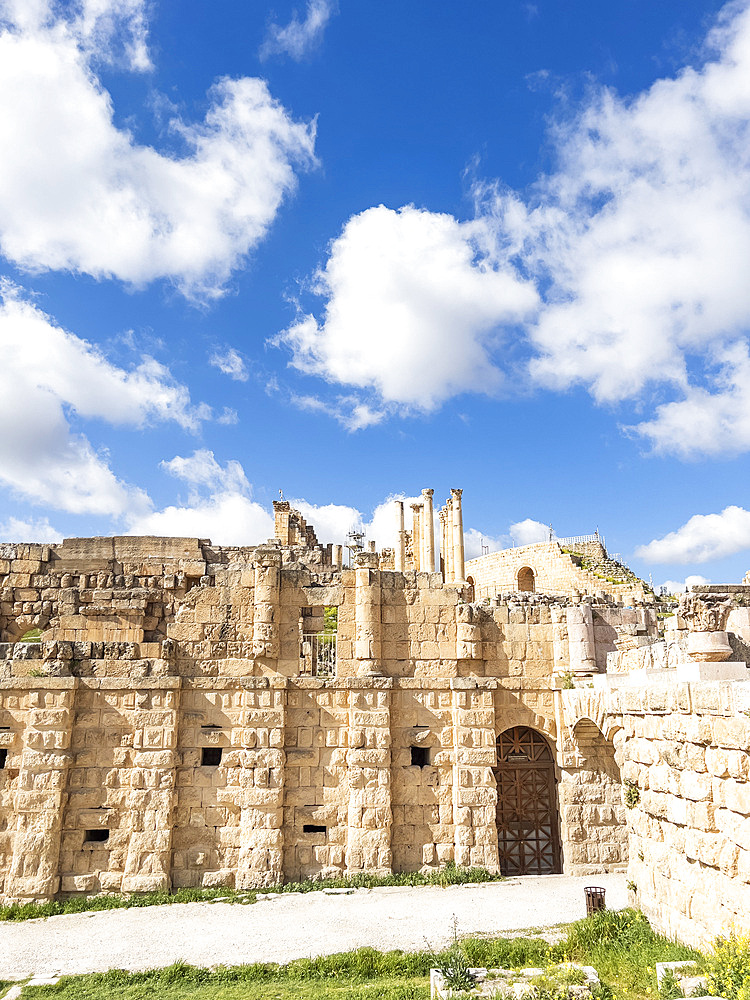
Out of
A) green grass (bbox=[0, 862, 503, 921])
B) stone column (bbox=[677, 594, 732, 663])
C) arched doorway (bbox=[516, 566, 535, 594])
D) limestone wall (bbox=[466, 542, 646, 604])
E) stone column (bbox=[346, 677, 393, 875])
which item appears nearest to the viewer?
stone column (bbox=[677, 594, 732, 663])

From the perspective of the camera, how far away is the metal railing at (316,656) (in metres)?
13.7

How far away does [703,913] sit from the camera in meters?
7.74

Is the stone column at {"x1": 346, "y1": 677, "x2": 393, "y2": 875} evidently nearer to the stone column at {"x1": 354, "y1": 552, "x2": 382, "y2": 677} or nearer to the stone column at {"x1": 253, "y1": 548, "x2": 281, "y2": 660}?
the stone column at {"x1": 354, "y1": 552, "x2": 382, "y2": 677}

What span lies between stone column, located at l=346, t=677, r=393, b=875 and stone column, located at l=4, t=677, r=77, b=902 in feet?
16.4

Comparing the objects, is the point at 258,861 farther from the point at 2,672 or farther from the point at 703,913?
the point at 703,913

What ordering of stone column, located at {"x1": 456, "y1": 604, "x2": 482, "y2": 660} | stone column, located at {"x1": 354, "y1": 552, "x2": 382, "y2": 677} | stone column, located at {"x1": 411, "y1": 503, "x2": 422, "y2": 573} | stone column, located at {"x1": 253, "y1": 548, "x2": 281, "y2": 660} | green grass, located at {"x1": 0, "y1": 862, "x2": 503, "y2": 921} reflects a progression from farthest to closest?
stone column, located at {"x1": 411, "y1": 503, "x2": 422, "y2": 573}, stone column, located at {"x1": 456, "y1": 604, "x2": 482, "y2": 660}, stone column, located at {"x1": 354, "y1": 552, "x2": 382, "y2": 677}, stone column, located at {"x1": 253, "y1": 548, "x2": 281, "y2": 660}, green grass, located at {"x1": 0, "y1": 862, "x2": 503, "y2": 921}

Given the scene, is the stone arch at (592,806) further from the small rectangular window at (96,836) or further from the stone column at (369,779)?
the small rectangular window at (96,836)

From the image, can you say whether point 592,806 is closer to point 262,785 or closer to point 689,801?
point 689,801

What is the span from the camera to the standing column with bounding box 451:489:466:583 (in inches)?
1406

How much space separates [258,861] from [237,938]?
2387 millimetres

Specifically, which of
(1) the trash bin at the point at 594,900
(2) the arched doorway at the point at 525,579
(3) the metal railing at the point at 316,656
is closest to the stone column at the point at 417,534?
(2) the arched doorway at the point at 525,579

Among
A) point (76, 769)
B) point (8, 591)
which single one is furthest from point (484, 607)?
point (8, 591)

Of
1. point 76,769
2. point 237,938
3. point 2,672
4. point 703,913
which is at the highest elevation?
point 2,672

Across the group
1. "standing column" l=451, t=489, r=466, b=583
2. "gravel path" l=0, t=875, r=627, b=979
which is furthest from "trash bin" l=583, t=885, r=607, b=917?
"standing column" l=451, t=489, r=466, b=583
